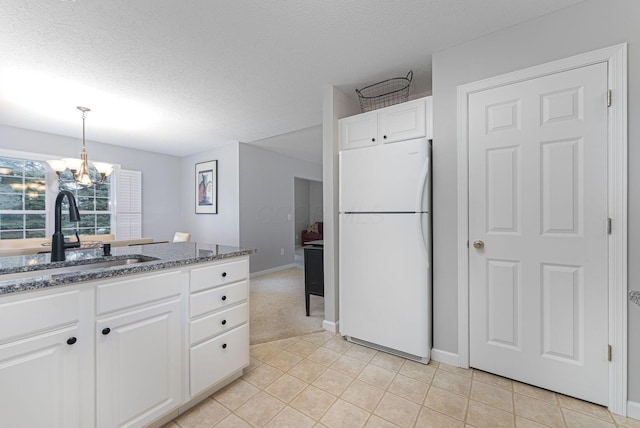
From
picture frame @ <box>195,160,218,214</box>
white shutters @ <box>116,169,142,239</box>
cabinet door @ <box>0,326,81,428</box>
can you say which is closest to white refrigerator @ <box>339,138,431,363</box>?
cabinet door @ <box>0,326,81,428</box>

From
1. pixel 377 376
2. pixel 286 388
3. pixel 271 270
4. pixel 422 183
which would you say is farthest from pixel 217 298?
pixel 271 270

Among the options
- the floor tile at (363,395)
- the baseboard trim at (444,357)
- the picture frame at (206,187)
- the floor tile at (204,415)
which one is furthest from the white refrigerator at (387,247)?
the picture frame at (206,187)

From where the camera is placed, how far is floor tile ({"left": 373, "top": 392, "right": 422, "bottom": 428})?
150cm

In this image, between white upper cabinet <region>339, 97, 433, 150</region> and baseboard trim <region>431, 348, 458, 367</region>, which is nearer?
baseboard trim <region>431, 348, 458, 367</region>

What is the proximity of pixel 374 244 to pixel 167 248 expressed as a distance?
161 centimetres

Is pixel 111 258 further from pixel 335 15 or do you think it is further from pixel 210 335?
pixel 335 15

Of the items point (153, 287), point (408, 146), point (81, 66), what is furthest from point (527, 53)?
point (81, 66)

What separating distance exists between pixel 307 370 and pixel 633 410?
1871 mm

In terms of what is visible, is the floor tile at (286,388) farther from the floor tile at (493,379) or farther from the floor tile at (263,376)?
the floor tile at (493,379)

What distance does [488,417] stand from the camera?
1.51 metres

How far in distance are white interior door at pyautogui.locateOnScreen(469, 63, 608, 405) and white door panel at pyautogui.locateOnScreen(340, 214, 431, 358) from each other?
35 cm

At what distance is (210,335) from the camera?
1.65 meters

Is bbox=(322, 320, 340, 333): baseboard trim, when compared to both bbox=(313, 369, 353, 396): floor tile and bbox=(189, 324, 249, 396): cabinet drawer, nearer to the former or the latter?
bbox=(313, 369, 353, 396): floor tile

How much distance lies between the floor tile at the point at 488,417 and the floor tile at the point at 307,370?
954 mm
